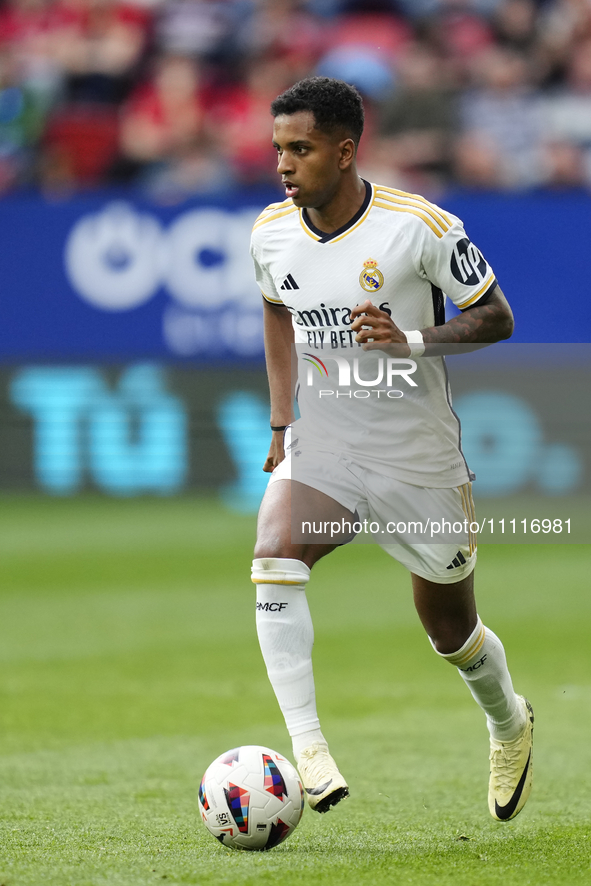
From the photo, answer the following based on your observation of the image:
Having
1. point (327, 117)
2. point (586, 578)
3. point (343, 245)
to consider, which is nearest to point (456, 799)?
point (343, 245)

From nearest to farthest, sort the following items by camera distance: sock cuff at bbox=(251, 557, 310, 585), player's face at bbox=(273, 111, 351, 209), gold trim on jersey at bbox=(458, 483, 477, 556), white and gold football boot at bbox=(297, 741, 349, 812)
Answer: white and gold football boot at bbox=(297, 741, 349, 812)
sock cuff at bbox=(251, 557, 310, 585)
player's face at bbox=(273, 111, 351, 209)
gold trim on jersey at bbox=(458, 483, 477, 556)

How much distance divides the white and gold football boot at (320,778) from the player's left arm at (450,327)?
1229mm

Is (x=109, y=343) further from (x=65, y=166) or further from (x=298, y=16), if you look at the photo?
(x=298, y=16)

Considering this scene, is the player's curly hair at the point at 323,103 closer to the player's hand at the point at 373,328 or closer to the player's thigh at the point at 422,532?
the player's hand at the point at 373,328

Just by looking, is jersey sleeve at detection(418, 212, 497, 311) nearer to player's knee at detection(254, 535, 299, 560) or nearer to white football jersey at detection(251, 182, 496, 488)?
white football jersey at detection(251, 182, 496, 488)

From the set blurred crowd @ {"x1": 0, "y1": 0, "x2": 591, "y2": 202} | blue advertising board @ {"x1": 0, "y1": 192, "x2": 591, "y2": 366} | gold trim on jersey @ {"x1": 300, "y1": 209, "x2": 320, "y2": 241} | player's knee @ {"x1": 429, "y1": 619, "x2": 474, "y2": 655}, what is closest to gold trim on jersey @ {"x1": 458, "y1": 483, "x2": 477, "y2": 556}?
player's knee @ {"x1": 429, "y1": 619, "x2": 474, "y2": 655}

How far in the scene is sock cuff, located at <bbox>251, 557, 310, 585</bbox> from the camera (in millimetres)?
4129

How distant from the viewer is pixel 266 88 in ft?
46.2

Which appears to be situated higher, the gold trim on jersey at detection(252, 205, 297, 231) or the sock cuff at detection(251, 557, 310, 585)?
the gold trim on jersey at detection(252, 205, 297, 231)

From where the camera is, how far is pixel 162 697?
23.2 feet

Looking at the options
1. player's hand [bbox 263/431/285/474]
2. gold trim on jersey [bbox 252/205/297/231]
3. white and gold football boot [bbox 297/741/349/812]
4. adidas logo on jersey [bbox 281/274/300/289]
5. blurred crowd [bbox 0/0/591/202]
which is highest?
blurred crowd [bbox 0/0/591/202]

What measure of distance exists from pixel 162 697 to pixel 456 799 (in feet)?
7.97

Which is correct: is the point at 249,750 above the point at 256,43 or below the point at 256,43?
below

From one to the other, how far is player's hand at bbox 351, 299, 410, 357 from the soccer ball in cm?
131
